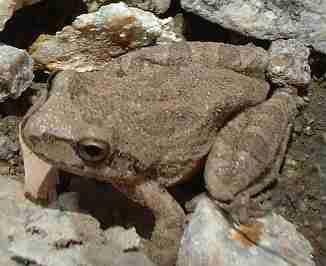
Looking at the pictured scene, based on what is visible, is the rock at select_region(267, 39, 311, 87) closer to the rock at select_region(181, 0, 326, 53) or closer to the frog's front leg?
the rock at select_region(181, 0, 326, 53)

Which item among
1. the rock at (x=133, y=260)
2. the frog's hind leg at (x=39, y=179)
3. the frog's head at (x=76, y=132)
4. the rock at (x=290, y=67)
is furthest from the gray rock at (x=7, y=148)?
the rock at (x=290, y=67)

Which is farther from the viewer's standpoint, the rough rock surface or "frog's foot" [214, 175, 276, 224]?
"frog's foot" [214, 175, 276, 224]

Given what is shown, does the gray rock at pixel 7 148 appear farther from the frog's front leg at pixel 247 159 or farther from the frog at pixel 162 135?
the frog's front leg at pixel 247 159

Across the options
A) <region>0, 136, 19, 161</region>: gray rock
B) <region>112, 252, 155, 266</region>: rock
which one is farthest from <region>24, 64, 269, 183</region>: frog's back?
<region>0, 136, 19, 161</region>: gray rock

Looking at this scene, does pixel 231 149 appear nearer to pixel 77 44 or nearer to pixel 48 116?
pixel 48 116

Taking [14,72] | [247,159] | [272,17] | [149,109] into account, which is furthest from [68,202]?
[272,17]

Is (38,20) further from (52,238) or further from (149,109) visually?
(52,238)

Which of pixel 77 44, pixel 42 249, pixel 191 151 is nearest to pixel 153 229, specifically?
pixel 191 151
